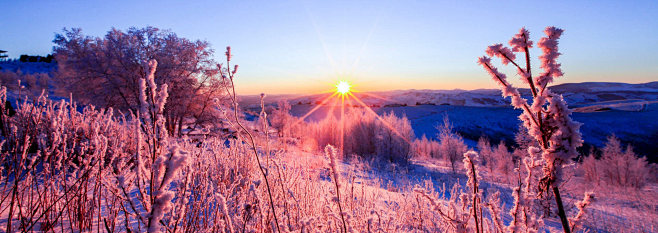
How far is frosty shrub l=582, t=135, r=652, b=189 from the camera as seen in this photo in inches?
433

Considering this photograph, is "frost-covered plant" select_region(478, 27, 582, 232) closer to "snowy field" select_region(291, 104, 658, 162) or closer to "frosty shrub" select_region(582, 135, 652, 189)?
"frosty shrub" select_region(582, 135, 652, 189)

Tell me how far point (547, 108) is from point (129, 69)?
16787 mm

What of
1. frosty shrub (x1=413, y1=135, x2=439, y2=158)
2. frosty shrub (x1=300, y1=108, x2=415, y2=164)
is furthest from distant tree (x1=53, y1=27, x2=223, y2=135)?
frosty shrub (x1=413, y1=135, x2=439, y2=158)

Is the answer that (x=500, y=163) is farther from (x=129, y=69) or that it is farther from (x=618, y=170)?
(x=129, y=69)

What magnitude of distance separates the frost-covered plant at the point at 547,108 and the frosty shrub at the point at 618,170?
14218 mm

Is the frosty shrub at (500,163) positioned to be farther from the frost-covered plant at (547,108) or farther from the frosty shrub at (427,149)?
the frost-covered plant at (547,108)

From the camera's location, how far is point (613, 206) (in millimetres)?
6734

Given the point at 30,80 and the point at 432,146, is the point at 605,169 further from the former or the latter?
the point at 30,80

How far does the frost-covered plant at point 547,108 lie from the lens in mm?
662

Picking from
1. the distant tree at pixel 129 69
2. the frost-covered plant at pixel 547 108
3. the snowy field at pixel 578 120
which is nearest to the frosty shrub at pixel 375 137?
the distant tree at pixel 129 69

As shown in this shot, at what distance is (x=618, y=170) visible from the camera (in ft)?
37.6

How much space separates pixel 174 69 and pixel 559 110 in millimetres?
16114

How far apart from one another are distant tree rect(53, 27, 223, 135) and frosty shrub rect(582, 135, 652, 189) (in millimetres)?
17067

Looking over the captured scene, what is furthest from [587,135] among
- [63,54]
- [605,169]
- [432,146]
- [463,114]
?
[63,54]
